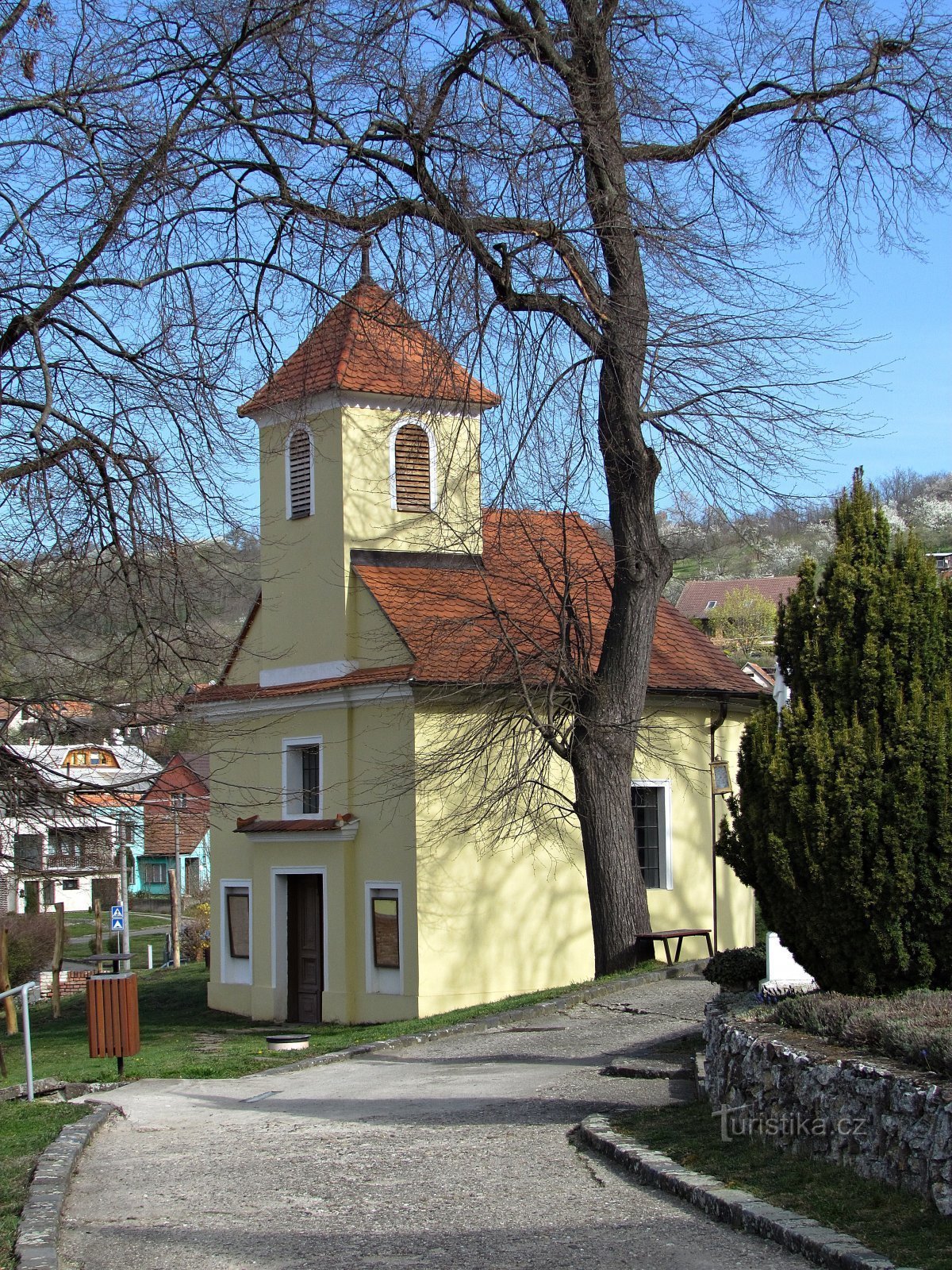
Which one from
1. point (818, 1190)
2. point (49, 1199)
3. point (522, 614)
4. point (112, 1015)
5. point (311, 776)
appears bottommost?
point (49, 1199)

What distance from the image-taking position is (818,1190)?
25.1 ft

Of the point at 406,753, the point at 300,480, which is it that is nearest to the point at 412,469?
the point at 300,480

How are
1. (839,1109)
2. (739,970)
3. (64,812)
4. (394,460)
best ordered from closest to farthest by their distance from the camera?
(839,1109)
(64,812)
(739,970)
(394,460)

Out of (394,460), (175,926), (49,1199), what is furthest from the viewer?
(175,926)

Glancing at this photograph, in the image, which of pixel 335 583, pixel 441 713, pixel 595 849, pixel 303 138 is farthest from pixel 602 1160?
pixel 335 583

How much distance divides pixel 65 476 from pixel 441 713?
44.5 ft

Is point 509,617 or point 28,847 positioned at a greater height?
point 509,617

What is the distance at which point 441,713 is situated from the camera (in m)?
24.4

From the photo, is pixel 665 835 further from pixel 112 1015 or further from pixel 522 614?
pixel 112 1015

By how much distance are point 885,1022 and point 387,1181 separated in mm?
3272

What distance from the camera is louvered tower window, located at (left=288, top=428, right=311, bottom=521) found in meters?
26.5

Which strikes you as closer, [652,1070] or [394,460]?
[652,1070]

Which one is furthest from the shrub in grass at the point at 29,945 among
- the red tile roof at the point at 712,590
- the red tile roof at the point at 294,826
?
the red tile roof at the point at 712,590

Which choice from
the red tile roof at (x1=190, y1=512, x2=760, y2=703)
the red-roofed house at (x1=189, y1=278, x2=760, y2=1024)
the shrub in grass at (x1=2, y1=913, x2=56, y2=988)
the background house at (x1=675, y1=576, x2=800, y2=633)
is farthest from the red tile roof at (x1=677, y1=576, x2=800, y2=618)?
the red-roofed house at (x1=189, y1=278, x2=760, y2=1024)
